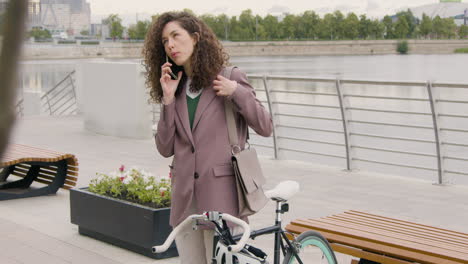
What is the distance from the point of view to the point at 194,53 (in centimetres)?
321

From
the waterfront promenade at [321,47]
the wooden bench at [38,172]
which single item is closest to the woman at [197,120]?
the wooden bench at [38,172]

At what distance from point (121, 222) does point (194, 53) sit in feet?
9.00

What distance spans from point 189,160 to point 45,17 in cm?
239

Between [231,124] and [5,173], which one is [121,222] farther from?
[5,173]

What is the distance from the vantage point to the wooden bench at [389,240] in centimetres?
370

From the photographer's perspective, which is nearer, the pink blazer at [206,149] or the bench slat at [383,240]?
the pink blazer at [206,149]

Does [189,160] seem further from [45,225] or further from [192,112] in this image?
[45,225]

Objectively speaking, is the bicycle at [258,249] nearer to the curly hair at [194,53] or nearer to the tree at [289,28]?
the curly hair at [194,53]

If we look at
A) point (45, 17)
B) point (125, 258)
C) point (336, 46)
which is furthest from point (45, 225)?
point (336, 46)

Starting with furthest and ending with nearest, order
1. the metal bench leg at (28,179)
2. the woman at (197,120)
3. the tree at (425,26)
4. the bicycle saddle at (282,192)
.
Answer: the tree at (425,26), the metal bench leg at (28,179), the woman at (197,120), the bicycle saddle at (282,192)

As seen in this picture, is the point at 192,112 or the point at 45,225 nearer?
the point at 192,112

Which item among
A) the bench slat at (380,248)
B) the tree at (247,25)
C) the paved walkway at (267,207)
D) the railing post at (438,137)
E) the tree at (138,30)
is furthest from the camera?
the tree at (247,25)

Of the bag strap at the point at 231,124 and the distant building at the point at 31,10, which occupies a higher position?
the distant building at the point at 31,10

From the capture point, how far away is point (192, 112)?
322 cm
